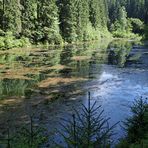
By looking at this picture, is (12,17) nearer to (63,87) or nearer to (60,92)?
(63,87)

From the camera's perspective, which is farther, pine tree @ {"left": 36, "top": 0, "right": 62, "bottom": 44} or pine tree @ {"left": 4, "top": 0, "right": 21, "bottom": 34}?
pine tree @ {"left": 36, "top": 0, "right": 62, "bottom": 44}

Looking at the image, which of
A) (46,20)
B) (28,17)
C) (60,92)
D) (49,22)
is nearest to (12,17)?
(28,17)

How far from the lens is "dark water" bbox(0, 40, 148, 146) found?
694 inches

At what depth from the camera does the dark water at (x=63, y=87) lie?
17620 mm

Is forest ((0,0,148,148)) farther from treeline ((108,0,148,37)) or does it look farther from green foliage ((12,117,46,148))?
treeline ((108,0,148,37))

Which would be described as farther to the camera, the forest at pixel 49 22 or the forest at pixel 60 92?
the forest at pixel 49 22

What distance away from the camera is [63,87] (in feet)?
80.1

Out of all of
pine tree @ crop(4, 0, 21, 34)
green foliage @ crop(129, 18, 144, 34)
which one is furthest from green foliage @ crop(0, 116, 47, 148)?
green foliage @ crop(129, 18, 144, 34)

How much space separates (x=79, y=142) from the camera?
7.35m

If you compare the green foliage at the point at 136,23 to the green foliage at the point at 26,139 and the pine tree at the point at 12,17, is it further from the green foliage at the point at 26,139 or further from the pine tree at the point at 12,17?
the green foliage at the point at 26,139

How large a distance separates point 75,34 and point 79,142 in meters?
69.7

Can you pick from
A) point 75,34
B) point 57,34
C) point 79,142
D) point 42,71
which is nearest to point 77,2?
point 75,34

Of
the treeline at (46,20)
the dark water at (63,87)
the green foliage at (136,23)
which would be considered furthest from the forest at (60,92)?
the green foliage at (136,23)

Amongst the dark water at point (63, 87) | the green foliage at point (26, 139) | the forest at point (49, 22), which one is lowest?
the dark water at point (63, 87)
